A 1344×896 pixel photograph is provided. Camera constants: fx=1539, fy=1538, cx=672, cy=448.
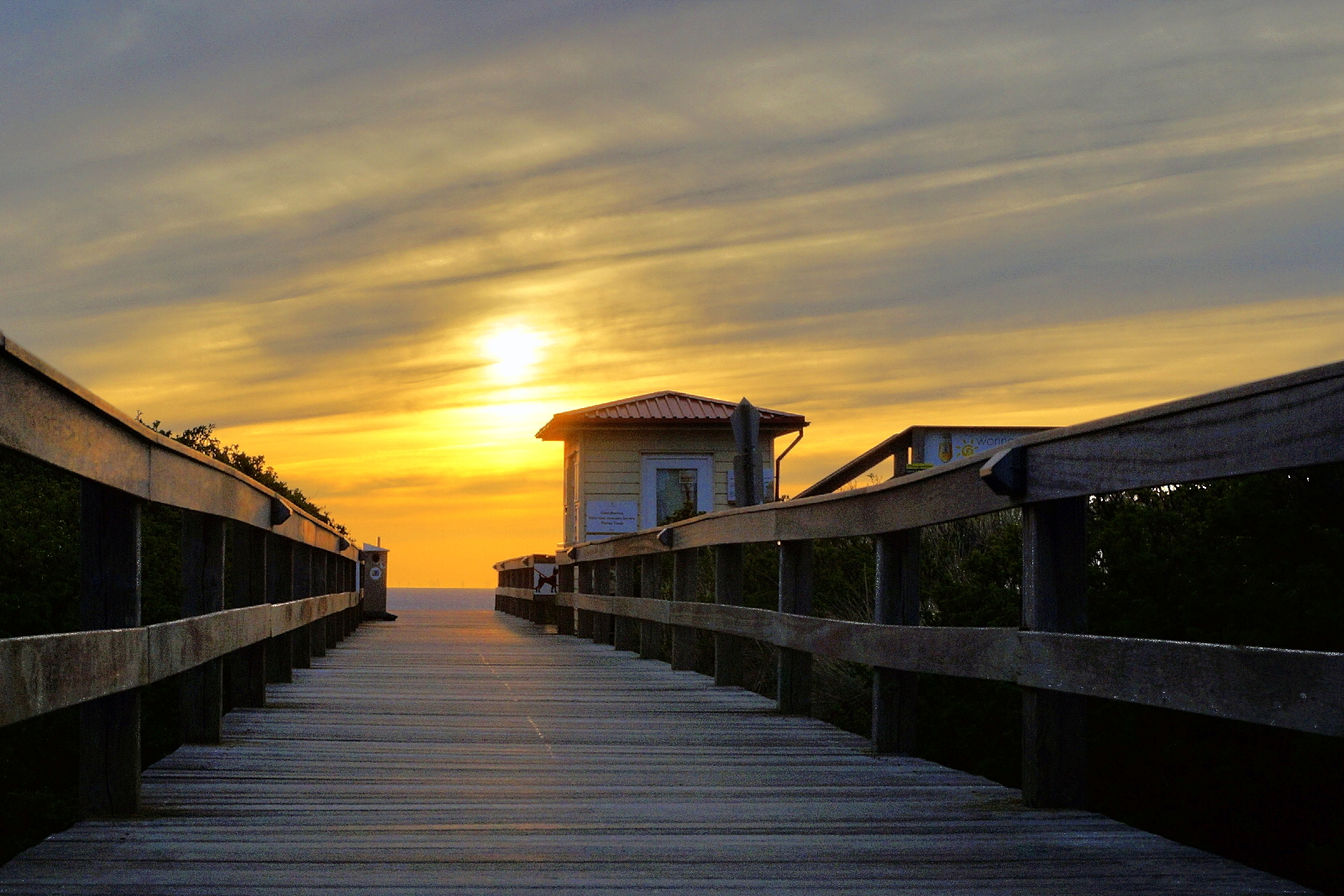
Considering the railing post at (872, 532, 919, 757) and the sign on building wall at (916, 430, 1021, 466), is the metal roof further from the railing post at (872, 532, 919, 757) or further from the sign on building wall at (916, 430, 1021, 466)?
the railing post at (872, 532, 919, 757)

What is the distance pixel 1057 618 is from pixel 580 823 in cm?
149

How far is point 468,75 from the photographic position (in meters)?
16.8

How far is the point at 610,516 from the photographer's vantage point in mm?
31062

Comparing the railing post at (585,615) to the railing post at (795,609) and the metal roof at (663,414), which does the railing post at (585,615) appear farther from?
the metal roof at (663,414)

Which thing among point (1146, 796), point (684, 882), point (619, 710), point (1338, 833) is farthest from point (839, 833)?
point (619, 710)

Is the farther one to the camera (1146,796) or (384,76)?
(384,76)

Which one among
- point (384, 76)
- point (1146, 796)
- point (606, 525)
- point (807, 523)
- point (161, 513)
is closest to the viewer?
point (1146, 796)

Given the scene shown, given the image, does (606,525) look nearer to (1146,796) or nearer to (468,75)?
(468,75)

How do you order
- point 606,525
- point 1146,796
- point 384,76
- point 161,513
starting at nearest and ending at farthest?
point 1146,796
point 384,76
point 161,513
point 606,525

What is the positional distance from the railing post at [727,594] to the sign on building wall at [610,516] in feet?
69.9

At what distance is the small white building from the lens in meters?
31.2

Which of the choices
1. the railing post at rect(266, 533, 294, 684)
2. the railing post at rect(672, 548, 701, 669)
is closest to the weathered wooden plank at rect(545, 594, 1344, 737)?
the railing post at rect(266, 533, 294, 684)

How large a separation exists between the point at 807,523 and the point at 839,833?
9.45ft

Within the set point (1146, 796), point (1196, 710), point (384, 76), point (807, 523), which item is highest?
point (384, 76)
